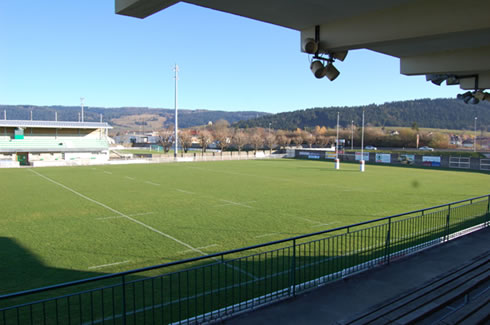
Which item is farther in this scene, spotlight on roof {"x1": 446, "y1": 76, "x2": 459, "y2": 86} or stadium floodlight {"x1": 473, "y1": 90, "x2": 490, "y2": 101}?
stadium floodlight {"x1": 473, "y1": 90, "x2": 490, "y2": 101}

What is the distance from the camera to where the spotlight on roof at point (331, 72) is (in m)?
6.98

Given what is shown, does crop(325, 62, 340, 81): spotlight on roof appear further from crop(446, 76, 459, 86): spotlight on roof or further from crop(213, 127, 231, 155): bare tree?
crop(213, 127, 231, 155): bare tree

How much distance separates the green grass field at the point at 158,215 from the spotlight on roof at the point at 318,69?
6354mm

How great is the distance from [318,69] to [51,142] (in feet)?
185

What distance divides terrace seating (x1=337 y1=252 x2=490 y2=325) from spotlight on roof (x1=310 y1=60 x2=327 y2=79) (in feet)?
14.1

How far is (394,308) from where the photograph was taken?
5648 millimetres

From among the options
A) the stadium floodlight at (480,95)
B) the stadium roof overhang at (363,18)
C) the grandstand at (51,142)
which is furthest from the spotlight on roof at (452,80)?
the grandstand at (51,142)

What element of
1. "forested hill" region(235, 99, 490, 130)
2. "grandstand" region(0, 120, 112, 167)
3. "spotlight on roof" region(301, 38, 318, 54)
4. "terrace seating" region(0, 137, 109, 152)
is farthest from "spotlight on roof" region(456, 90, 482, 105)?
"forested hill" region(235, 99, 490, 130)

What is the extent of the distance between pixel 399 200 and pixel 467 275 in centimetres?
1415

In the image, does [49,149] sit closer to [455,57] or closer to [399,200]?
[399,200]

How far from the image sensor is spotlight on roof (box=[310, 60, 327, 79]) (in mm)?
6871

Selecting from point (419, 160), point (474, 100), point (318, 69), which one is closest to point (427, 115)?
point (419, 160)

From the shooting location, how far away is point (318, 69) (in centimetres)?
688

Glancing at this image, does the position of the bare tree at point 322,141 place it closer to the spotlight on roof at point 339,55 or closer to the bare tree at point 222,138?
the bare tree at point 222,138
